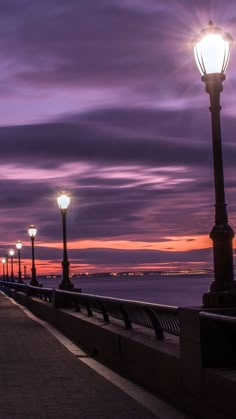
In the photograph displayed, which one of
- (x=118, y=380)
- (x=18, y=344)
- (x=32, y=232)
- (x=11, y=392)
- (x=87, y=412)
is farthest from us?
(x=32, y=232)

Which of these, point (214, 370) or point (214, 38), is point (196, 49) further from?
point (214, 370)

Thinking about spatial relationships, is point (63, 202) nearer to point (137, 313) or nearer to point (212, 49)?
point (137, 313)

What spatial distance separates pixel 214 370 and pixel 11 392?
361 cm

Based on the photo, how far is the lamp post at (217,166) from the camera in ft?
32.7

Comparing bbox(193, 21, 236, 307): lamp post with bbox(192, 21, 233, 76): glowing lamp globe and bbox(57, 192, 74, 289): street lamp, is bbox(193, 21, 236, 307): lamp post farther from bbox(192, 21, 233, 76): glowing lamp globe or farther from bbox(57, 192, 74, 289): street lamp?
bbox(57, 192, 74, 289): street lamp

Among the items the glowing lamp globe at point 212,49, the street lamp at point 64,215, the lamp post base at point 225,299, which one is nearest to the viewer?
the lamp post base at point 225,299

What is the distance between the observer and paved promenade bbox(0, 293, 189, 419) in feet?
32.5

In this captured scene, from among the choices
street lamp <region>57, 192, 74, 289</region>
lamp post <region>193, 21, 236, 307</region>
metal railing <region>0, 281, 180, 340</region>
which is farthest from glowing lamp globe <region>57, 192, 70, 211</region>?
lamp post <region>193, 21, 236, 307</region>

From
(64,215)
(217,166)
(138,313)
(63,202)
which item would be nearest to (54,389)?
(138,313)

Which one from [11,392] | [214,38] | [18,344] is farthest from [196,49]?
[18,344]

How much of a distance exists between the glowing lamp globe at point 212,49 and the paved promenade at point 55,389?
167 inches

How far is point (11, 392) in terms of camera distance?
11.6 m

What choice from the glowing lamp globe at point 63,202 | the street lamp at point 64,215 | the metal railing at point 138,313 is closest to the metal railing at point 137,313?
the metal railing at point 138,313

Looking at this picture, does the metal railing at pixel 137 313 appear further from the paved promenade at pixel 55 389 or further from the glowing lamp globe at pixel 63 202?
the glowing lamp globe at pixel 63 202
